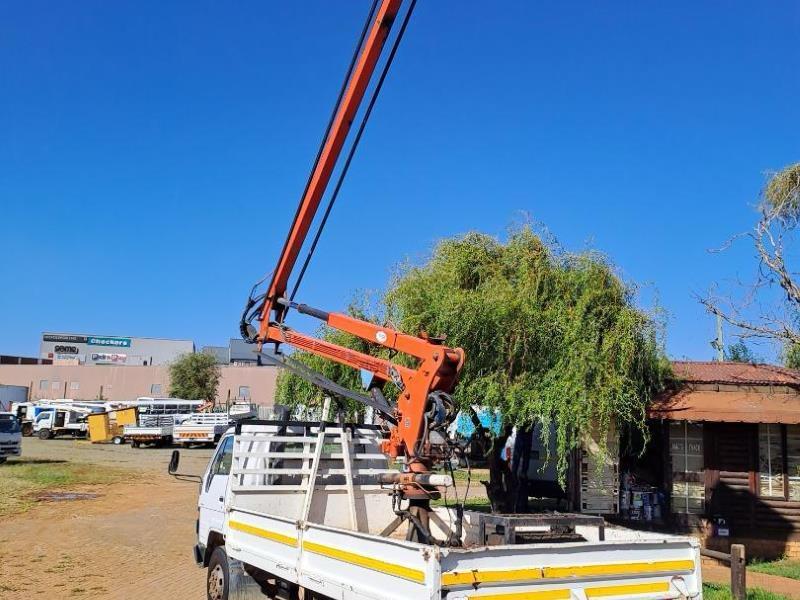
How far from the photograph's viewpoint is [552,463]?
2055 centimetres

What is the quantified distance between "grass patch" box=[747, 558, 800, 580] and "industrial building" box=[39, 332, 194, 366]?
319 feet

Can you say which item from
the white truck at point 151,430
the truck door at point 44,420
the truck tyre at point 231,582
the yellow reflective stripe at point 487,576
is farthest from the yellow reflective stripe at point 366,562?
the truck door at point 44,420

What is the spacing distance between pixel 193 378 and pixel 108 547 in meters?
58.7

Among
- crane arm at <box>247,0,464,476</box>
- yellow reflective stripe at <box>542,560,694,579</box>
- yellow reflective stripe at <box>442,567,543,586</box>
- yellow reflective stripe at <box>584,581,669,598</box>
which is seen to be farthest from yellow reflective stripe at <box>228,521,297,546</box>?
yellow reflective stripe at <box>584,581,669,598</box>

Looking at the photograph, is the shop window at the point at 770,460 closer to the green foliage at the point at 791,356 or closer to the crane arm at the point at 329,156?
the green foliage at the point at 791,356

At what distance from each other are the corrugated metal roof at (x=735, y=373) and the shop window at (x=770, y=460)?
3.04ft

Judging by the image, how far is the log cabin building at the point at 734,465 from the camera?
48.2 ft

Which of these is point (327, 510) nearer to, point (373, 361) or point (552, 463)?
point (373, 361)

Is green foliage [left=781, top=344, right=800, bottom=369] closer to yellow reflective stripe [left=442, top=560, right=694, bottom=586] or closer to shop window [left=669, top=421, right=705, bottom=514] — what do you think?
shop window [left=669, top=421, right=705, bottom=514]

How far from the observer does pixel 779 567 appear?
1348 centimetres

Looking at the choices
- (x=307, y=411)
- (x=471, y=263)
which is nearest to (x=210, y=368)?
(x=307, y=411)

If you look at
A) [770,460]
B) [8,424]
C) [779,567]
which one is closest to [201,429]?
[8,424]

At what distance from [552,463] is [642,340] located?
789 cm

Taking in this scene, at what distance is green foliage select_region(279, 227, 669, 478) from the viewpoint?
12875mm
